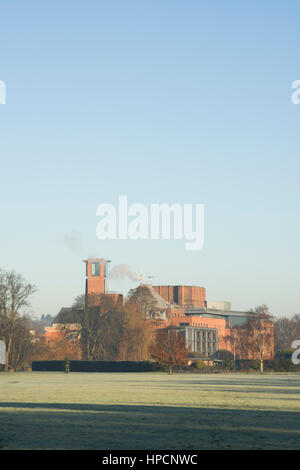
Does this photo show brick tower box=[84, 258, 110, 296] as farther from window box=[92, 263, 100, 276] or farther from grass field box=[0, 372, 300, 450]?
grass field box=[0, 372, 300, 450]

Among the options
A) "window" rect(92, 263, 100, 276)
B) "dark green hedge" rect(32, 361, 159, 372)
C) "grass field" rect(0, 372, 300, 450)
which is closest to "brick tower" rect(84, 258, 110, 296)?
"window" rect(92, 263, 100, 276)

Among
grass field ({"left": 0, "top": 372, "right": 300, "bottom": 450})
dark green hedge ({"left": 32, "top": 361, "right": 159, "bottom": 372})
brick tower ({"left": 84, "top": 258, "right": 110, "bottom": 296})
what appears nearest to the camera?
grass field ({"left": 0, "top": 372, "right": 300, "bottom": 450})

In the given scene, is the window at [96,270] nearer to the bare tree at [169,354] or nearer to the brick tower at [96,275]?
the brick tower at [96,275]

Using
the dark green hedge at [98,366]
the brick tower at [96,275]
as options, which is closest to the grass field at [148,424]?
the dark green hedge at [98,366]

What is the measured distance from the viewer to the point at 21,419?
23.4 metres

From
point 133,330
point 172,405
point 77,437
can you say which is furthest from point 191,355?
point 77,437

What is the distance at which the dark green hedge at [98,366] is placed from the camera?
3856 inches

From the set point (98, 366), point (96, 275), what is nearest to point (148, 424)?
point (98, 366)

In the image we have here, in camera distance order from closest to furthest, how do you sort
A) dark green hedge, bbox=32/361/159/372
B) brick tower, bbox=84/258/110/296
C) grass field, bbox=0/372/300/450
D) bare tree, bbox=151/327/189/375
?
grass field, bbox=0/372/300/450, bare tree, bbox=151/327/189/375, dark green hedge, bbox=32/361/159/372, brick tower, bbox=84/258/110/296

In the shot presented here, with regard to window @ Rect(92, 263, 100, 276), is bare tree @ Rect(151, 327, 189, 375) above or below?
below

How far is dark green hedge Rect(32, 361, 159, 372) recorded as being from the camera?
9794 centimetres

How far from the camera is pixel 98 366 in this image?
4028 inches
